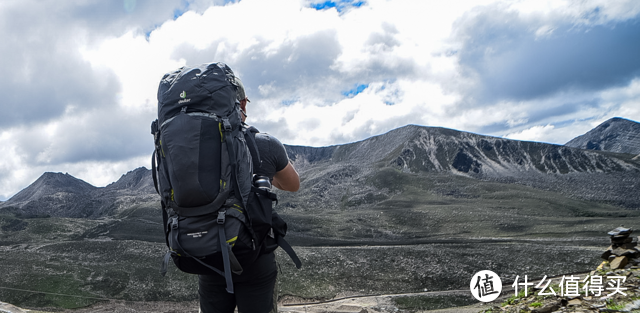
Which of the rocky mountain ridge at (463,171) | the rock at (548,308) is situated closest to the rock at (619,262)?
the rock at (548,308)

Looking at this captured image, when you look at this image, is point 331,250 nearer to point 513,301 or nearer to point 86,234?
point 513,301

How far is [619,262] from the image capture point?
12391 millimetres

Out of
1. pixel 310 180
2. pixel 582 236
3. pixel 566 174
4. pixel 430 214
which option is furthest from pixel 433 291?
pixel 566 174

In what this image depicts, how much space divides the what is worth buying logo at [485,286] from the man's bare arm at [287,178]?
28.0 ft

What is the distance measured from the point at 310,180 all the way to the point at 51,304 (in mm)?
125386

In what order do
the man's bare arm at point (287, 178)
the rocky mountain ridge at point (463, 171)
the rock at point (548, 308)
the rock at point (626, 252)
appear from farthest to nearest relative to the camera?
the rocky mountain ridge at point (463, 171) → the rock at point (626, 252) → the rock at point (548, 308) → the man's bare arm at point (287, 178)

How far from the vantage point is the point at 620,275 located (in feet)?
28.8

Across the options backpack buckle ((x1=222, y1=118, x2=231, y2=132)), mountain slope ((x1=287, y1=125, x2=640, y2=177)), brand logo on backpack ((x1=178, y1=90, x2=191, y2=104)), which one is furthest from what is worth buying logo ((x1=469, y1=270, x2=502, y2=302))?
mountain slope ((x1=287, y1=125, x2=640, y2=177))

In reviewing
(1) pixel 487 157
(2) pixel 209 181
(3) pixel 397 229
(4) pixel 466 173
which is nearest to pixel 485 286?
(2) pixel 209 181

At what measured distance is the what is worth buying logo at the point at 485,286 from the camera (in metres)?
11.0

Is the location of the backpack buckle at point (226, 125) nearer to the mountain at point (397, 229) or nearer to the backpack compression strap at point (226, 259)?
the backpack compression strap at point (226, 259)

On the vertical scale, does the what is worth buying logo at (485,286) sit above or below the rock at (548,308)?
below

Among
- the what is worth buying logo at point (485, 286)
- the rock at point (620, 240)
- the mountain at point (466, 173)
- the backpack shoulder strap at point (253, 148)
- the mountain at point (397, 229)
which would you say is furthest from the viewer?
the mountain at point (466, 173)

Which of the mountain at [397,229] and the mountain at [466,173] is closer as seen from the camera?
the mountain at [397,229]
